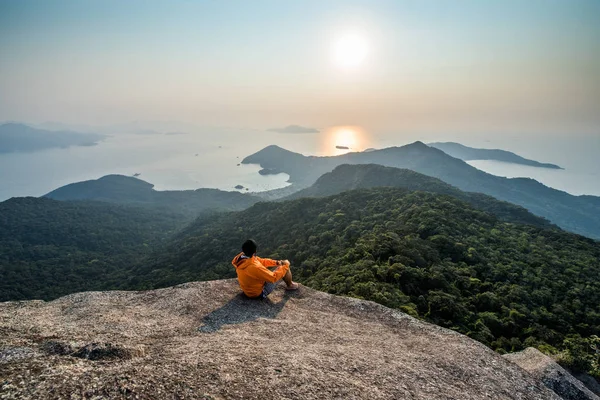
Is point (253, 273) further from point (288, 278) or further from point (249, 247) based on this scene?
point (288, 278)

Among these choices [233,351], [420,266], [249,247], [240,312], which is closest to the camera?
[233,351]

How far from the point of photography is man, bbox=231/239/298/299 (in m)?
12.9

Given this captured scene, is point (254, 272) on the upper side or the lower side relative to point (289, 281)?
upper

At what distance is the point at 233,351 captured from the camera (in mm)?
9609

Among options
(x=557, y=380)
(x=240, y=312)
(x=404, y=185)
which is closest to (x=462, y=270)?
(x=557, y=380)

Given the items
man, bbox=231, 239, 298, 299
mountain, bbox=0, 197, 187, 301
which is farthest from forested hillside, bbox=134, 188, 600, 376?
mountain, bbox=0, 197, 187, 301

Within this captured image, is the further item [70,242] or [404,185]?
[70,242]

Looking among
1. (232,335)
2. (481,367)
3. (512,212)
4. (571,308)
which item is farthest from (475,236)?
(512,212)

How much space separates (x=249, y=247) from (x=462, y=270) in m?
23.5

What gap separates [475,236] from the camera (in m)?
38.0

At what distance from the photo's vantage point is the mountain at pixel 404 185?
77.8 meters

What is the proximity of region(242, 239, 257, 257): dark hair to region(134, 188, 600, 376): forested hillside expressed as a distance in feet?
34.9

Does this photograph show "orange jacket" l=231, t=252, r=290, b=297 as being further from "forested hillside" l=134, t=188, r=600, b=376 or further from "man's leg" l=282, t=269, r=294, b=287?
"forested hillside" l=134, t=188, r=600, b=376

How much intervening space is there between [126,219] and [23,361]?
148 metres
